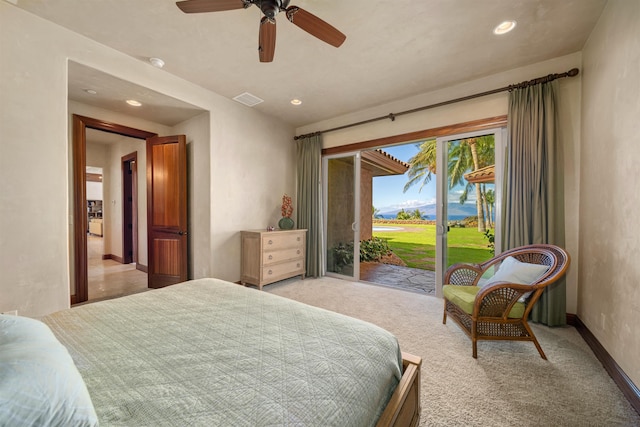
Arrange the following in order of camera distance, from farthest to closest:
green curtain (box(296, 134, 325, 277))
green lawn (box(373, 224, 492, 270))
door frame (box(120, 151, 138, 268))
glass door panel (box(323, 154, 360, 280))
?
1. door frame (box(120, 151, 138, 268))
2. green curtain (box(296, 134, 325, 277))
3. glass door panel (box(323, 154, 360, 280))
4. green lawn (box(373, 224, 492, 270))

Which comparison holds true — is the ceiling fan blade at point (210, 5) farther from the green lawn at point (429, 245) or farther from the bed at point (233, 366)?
the green lawn at point (429, 245)

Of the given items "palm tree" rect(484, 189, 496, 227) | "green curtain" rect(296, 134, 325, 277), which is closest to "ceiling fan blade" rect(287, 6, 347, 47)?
"green curtain" rect(296, 134, 325, 277)

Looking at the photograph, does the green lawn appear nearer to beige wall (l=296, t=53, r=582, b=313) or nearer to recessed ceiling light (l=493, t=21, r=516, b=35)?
beige wall (l=296, t=53, r=582, b=313)

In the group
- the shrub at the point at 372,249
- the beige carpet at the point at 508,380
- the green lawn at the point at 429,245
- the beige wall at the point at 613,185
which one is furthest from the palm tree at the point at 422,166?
the beige carpet at the point at 508,380

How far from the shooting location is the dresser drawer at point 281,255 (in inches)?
140

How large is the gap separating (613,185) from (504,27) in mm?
1585

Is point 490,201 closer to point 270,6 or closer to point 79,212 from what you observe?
point 270,6

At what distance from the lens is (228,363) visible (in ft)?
2.93

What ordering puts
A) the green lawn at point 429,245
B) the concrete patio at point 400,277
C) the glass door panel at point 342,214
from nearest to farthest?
the green lawn at point 429,245 < the concrete patio at point 400,277 < the glass door panel at point 342,214

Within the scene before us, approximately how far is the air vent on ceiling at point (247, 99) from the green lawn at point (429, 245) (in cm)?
328

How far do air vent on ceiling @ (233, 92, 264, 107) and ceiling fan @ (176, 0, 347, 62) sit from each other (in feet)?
5.64

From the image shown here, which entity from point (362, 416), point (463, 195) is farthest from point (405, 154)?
point (362, 416)

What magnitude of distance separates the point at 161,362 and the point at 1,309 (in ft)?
7.29

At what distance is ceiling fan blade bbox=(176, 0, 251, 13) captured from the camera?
1559 mm
